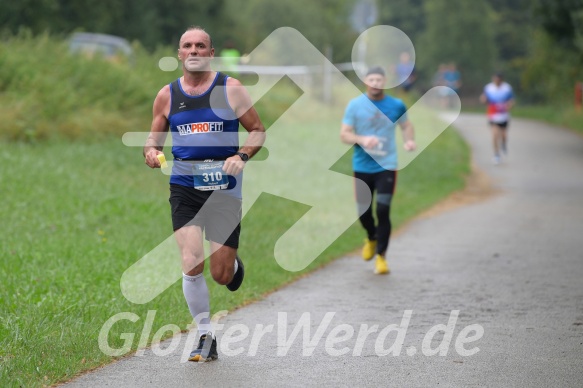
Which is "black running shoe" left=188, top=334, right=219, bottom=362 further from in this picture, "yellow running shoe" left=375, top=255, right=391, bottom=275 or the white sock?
"yellow running shoe" left=375, top=255, right=391, bottom=275

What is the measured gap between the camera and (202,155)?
7047mm

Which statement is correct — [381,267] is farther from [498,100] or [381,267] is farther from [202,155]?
[498,100]

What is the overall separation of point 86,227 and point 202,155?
5835 mm

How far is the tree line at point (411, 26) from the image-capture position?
1245 inches

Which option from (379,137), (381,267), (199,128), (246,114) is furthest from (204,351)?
(379,137)

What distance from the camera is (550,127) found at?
39531mm

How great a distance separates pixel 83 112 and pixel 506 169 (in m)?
10.2

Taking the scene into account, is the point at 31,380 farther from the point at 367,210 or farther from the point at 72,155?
the point at 72,155

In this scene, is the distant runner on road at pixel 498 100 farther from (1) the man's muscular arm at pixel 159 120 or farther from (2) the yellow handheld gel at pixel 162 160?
(2) the yellow handheld gel at pixel 162 160

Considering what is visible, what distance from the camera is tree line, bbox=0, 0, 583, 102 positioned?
104 ft

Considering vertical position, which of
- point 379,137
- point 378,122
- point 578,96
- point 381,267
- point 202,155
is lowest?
point 578,96

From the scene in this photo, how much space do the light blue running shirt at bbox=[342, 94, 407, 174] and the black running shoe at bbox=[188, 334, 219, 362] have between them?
448 centimetres

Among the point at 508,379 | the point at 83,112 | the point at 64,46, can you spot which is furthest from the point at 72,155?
the point at 508,379

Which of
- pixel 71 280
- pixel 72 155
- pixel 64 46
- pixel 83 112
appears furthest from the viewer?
pixel 64 46
